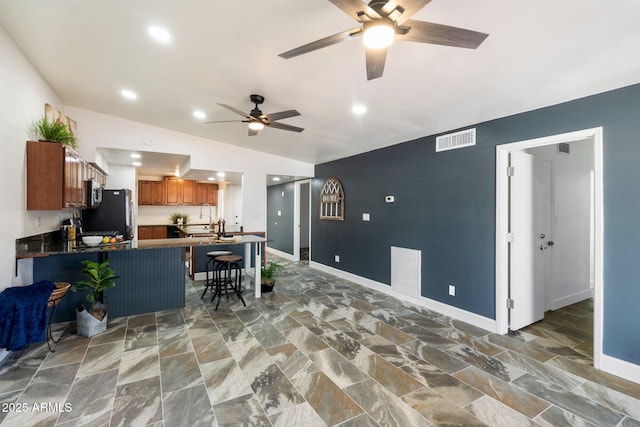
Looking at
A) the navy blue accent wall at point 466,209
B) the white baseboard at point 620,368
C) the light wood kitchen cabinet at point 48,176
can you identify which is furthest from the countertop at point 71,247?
the white baseboard at point 620,368

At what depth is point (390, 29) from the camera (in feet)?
5.03

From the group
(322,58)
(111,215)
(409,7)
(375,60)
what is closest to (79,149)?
(111,215)

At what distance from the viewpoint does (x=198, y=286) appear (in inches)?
201

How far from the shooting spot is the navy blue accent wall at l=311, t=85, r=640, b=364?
8.00ft

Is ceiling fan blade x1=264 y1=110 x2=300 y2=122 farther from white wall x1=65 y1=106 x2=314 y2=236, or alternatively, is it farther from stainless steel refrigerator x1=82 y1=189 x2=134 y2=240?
stainless steel refrigerator x1=82 y1=189 x2=134 y2=240

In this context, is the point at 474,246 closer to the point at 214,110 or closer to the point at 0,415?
the point at 214,110

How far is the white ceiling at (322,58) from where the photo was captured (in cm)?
191

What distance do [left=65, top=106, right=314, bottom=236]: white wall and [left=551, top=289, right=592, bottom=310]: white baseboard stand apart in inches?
194

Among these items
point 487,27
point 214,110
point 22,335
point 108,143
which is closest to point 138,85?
point 214,110

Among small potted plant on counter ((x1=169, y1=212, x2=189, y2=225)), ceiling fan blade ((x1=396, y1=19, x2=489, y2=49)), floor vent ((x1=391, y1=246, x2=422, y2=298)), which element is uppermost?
ceiling fan blade ((x1=396, y1=19, x2=489, y2=49))

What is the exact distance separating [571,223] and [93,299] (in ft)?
20.7

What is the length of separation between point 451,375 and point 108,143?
5706mm

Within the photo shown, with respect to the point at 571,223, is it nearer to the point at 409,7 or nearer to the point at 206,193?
the point at 409,7

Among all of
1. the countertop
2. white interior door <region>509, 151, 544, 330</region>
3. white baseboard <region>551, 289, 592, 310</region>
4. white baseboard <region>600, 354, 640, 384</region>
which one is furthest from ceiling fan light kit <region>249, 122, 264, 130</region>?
white baseboard <region>551, 289, 592, 310</region>
